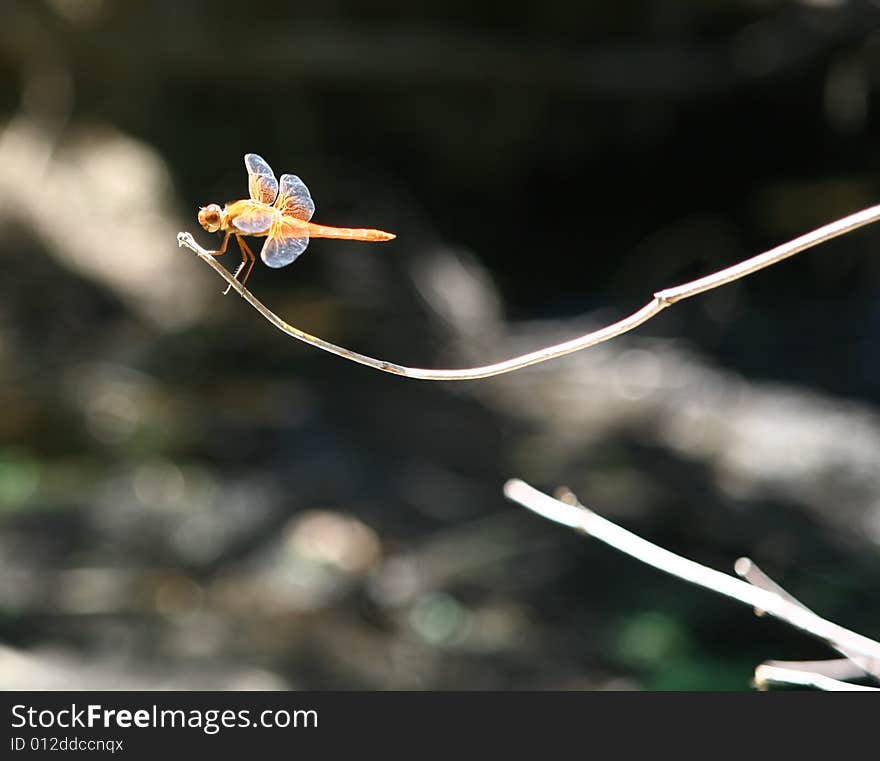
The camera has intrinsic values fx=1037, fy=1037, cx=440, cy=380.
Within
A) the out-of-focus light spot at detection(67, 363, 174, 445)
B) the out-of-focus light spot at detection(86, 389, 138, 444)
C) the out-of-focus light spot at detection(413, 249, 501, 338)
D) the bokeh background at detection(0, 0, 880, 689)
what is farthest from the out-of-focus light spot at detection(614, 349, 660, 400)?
the out-of-focus light spot at detection(86, 389, 138, 444)

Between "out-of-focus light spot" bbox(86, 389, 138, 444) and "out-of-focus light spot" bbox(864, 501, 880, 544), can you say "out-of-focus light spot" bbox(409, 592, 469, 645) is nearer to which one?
"out-of-focus light spot" bbox(864, 501, 880, 544)

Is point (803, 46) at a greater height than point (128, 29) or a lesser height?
lesser

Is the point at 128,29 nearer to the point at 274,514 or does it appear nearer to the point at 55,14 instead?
the point at 55,14

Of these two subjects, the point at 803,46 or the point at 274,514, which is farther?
the point at 803,46

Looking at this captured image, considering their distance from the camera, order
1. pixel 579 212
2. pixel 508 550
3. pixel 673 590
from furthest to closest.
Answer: pixel 579 212, pixel 508 550, pixel 673 590

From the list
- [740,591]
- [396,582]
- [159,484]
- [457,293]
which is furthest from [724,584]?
[457,293]

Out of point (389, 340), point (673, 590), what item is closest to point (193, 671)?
point (673, 590)

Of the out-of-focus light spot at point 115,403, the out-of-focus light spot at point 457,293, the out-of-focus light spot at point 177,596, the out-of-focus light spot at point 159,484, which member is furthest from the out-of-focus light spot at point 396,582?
the out-of-focus light spot at point 115,403
